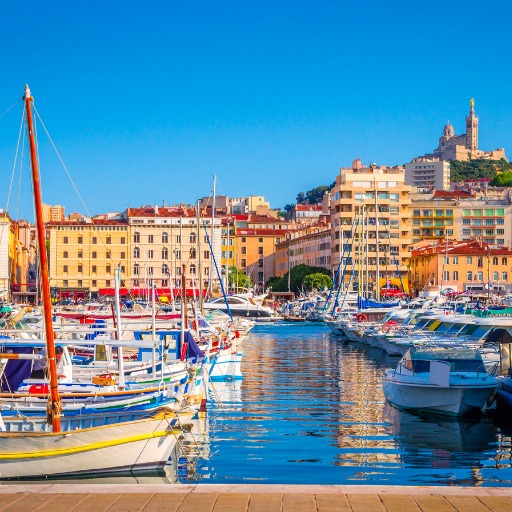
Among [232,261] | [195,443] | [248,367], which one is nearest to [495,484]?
[195,443]

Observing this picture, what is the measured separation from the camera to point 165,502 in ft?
30.5

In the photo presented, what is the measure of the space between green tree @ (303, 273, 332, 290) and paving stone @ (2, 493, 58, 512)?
10459 cm

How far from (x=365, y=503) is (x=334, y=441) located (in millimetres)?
9388

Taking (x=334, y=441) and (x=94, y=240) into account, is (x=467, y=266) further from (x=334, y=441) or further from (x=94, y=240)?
(x=334, y=441)

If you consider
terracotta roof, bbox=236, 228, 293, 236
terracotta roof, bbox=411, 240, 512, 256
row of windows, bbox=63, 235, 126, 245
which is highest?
terracotta roof, bbox=236, 228, 293, 236

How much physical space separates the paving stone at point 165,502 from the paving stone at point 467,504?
11.1ft

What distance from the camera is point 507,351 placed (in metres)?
24.4

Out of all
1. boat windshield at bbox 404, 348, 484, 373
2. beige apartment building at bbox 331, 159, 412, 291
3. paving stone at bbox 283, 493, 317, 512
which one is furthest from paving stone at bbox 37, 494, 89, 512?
beige apartment building at bbox 331, 159, 412, 291

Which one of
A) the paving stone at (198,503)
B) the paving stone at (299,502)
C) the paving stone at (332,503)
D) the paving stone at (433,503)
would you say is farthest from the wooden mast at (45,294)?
the paving stone at (433,503)

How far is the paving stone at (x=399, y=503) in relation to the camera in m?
8.95

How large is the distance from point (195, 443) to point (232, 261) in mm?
119116

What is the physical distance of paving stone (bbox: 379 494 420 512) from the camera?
29.3 feet

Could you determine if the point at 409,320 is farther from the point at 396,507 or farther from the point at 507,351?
the point at 396,507

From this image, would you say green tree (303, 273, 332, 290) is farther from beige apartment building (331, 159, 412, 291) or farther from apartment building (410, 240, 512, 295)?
apartment building (410, 240, 512, 295)
